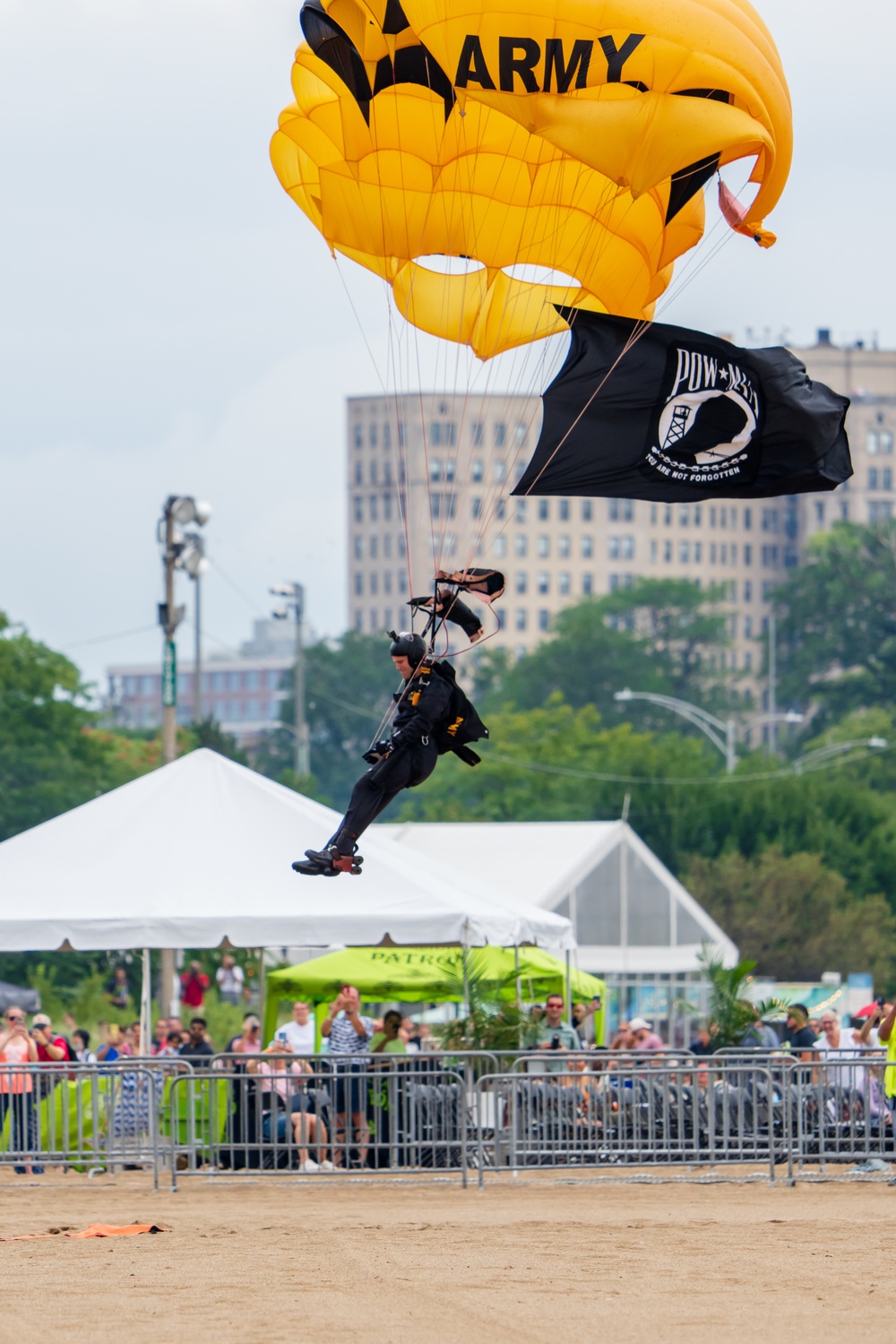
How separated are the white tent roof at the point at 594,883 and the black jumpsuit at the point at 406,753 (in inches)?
621

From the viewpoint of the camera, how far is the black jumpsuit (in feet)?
37.5

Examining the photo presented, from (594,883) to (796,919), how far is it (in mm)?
19817

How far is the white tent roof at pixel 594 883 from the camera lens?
28.3m

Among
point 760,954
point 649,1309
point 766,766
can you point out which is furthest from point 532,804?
point 649,1309

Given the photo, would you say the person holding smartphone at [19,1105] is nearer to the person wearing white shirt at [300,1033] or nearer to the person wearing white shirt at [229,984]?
the person wearing white shirt at [300,1033]

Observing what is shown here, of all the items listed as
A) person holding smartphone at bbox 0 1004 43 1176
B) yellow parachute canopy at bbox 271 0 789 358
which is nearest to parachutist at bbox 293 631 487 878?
yellow parachute canopy at bbox 271 0 789 358

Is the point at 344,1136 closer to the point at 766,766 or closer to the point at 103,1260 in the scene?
the point at 103,1260

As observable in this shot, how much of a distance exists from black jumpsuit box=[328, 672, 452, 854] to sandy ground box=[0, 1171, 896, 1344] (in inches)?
95.1

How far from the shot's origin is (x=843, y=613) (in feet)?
339

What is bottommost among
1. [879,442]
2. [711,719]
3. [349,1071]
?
[349,1071]

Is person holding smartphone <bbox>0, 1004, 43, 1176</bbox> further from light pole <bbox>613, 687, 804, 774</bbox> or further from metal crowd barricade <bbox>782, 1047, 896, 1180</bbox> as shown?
light pole <bbox>613, 687, 804, 774</bbox>

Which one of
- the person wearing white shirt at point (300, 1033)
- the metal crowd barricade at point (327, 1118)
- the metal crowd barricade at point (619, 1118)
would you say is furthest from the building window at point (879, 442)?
the metal crowd barricade at point (327, 1118)

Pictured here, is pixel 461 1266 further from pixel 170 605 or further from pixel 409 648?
pixel 170 605

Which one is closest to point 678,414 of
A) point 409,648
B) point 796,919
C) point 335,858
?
point 409,648
